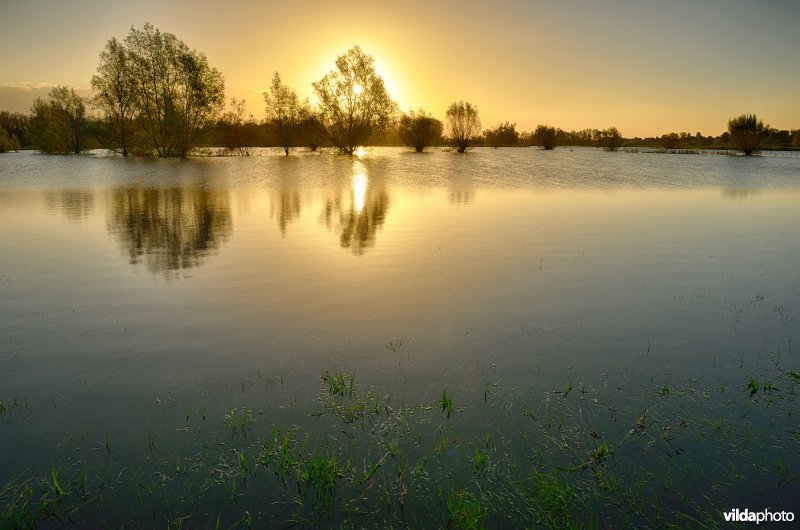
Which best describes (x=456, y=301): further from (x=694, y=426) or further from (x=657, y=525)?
(x=657, y=525)

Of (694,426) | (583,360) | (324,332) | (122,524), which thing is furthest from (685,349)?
(122,524)

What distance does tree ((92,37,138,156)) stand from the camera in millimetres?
82250

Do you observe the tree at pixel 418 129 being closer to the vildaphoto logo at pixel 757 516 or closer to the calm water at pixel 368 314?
the calm water at pixel 368 314

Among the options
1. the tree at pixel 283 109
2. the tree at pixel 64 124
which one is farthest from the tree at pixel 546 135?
the tree at pixel 64 124

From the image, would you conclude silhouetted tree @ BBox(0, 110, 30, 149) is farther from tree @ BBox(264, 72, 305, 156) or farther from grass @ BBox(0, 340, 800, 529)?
grass @ BBox(0, 340, 800, 529)

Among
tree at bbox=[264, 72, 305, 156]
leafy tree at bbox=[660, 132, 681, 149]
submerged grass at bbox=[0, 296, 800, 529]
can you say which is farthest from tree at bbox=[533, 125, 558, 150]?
submerged grass at bbox=[0, 296, 800, 529]

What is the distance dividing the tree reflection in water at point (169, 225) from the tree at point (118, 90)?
62.8 metres

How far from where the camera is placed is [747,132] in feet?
332

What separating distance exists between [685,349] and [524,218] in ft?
55.5

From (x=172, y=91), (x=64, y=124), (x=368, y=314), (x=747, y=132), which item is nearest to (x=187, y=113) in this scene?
(x=172, y=91)

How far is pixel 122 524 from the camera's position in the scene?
4.70 meters

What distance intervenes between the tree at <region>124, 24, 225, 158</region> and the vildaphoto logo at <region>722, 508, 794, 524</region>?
9367cm

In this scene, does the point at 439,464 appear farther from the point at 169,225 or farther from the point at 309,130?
the point at 309,130

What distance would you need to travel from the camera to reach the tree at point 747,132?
324 feet
